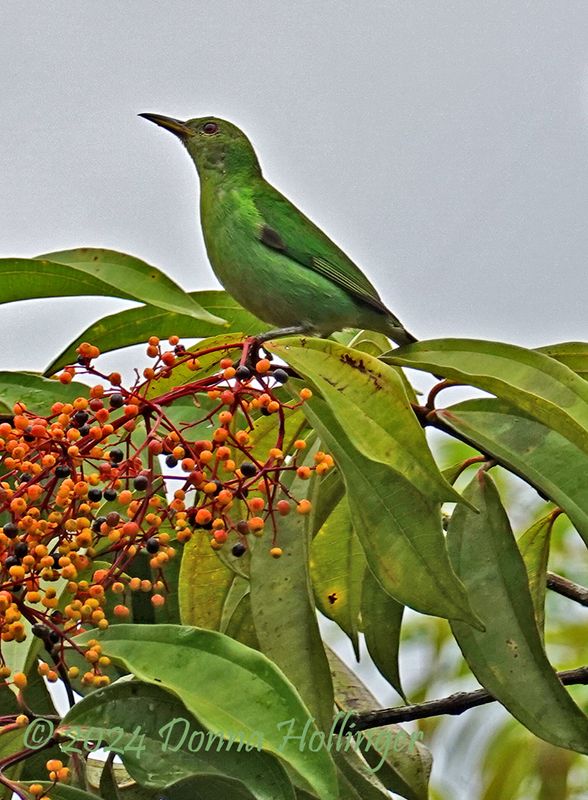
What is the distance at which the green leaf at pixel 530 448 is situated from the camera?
1.85 m

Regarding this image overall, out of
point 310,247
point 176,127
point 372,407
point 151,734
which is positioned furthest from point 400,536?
point 176,127

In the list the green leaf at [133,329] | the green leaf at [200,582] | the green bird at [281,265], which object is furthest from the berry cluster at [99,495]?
the green bird at [281,265]

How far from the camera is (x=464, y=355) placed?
6.66 feet

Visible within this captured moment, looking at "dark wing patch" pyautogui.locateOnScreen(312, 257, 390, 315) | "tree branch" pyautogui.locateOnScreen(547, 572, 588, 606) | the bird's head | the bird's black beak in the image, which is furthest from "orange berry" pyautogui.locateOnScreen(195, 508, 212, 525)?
the bird's black beak

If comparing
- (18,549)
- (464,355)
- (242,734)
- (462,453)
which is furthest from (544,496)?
(462,453)

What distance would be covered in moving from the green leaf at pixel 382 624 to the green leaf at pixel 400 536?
0.44m

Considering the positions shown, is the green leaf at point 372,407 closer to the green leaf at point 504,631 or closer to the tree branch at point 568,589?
the green leaf at point 504,631

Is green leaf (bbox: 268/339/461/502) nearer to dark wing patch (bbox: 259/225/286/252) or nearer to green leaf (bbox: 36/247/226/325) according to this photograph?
green leaf (bbox: 36/247/226/325)

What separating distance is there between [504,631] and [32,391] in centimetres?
88

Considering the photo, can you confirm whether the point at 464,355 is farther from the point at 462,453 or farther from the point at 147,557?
the point at 462,453

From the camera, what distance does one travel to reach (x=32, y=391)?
226 centimetres

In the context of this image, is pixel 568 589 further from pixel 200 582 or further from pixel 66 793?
pixel 66 793

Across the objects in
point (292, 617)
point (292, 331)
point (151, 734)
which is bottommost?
point (151, 734)

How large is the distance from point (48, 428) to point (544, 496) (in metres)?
0.72
